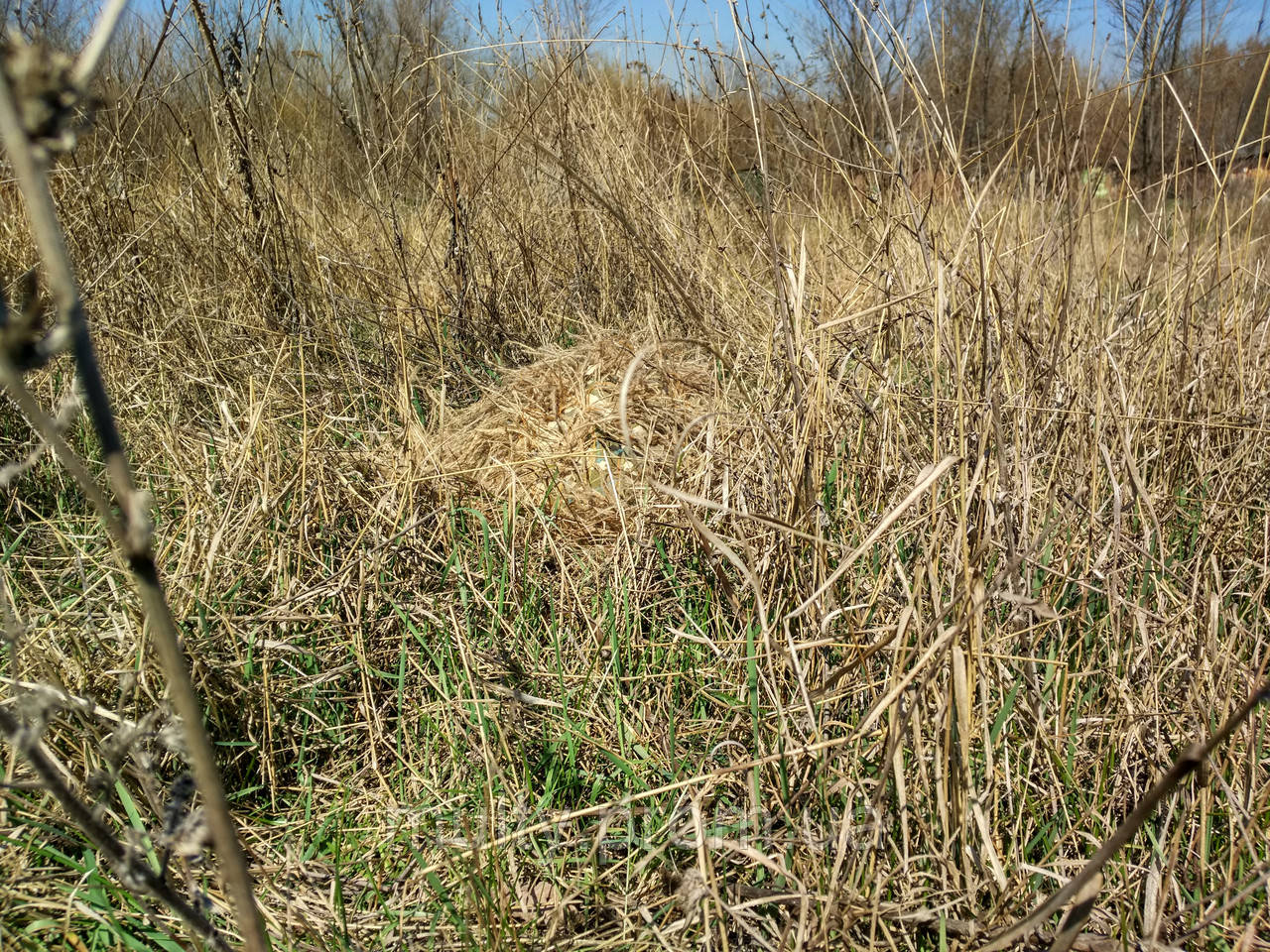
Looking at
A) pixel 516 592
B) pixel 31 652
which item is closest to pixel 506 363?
pixel 516 592

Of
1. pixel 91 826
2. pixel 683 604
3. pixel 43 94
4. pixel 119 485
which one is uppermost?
pixel 43 94

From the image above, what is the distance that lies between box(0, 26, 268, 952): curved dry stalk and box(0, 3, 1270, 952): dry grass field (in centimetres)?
5

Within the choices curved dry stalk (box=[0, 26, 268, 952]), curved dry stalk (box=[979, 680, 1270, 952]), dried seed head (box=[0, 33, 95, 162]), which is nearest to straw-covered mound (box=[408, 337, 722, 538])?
curved dry stalk (box=[979, 680, 1270, 952])

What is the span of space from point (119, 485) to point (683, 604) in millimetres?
1323

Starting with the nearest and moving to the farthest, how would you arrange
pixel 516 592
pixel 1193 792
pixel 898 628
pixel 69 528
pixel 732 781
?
pixel 898 628 → pixel 1193 792 → pixel 732 781 → pixel 516 592 → pixel 69 528

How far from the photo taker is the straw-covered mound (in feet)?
6.20

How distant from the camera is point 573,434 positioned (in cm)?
207

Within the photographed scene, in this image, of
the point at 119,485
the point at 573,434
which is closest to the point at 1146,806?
the point at 119,485

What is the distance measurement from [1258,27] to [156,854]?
7.93ft

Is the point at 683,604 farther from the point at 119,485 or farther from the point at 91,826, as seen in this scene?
the point at 119,485

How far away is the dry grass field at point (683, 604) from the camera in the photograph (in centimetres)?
107

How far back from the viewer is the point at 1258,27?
5.68 feet

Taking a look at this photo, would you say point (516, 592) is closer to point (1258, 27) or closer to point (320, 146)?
point (1258, 27)

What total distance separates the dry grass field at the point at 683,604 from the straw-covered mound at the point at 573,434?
0.5 inches
